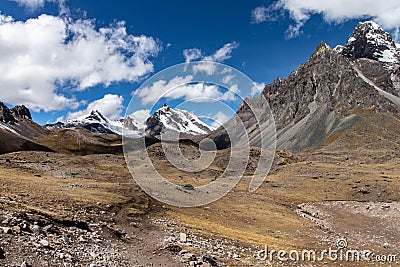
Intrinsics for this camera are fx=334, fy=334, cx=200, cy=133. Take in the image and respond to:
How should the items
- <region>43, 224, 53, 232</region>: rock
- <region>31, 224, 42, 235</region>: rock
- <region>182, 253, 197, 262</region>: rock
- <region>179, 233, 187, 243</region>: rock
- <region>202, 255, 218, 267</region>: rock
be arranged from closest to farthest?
<region>31, 224, 42, 235</region>: rock
<region>43, 224, 53, 232</region>: rock
<region>202, 255, 218, 267</region>: rock
<region>182, 253, 197, 262</region>: rock
<region>179, 233, 187, 243</region>: rock

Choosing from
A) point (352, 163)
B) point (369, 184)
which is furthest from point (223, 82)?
point (352, 163)

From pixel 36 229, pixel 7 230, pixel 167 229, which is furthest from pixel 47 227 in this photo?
pixel 167 229

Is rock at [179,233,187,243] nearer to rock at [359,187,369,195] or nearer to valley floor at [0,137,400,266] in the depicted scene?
valley floor at [0,137,400,266]

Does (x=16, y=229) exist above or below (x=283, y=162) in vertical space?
below

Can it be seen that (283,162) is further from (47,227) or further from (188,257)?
(47,227)

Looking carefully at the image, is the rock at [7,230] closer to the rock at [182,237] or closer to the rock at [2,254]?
the rock at [2,254]

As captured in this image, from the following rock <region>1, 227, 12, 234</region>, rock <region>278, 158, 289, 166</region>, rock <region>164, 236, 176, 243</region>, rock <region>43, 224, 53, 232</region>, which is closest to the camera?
rock <region>1, 227, 12, 234</region>

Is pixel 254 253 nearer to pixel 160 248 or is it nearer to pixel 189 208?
pixel 160 248

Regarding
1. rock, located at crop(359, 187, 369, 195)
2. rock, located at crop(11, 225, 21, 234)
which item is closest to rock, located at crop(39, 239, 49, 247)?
rock, located at crop(11, 225, 21, 234)

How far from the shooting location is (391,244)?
4253 centimetres

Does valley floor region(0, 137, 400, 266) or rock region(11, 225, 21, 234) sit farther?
valley floor region(0, 137, 400, 266)

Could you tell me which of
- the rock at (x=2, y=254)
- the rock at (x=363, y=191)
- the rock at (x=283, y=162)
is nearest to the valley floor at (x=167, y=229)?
the rock at (x=2, y=254)

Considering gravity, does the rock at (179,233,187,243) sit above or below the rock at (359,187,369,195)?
below

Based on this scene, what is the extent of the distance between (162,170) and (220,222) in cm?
7760
